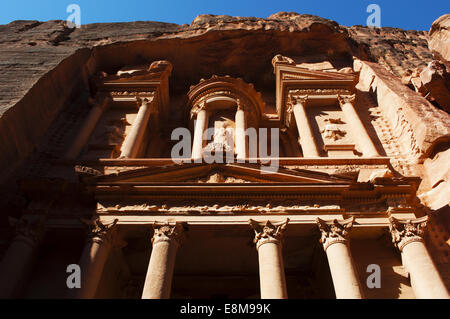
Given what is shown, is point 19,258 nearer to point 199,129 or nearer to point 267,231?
→ point 267,231

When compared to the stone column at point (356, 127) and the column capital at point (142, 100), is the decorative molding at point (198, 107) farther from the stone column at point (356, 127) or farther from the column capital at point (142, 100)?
the stone column at point (356, 127)

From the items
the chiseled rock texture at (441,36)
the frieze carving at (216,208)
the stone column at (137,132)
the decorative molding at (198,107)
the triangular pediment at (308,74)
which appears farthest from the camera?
the triangular pediment at (308,74)

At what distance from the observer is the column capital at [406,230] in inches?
376

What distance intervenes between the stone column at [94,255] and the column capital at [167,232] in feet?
3.94

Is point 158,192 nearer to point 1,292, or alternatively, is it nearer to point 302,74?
point 1,292

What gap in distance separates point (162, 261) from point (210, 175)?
3154 millimetres

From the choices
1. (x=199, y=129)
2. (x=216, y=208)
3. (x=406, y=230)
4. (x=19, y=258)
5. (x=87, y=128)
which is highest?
(x=199, y=129)

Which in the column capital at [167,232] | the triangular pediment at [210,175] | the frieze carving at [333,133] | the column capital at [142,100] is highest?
the column capital at [142,100]

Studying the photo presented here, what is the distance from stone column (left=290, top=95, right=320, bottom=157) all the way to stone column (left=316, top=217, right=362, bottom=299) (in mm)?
5136

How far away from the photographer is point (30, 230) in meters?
10.1

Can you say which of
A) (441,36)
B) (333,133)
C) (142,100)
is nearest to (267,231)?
(333,133)

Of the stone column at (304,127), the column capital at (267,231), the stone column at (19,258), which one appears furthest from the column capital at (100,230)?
the stone column at (304,127)

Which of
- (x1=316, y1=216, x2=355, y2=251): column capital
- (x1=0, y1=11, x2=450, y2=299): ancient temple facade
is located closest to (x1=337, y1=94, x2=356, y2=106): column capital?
(x1=0, y1=11, x2=450, y2=299): ancient temple facade

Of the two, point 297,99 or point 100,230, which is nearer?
point 100,230
